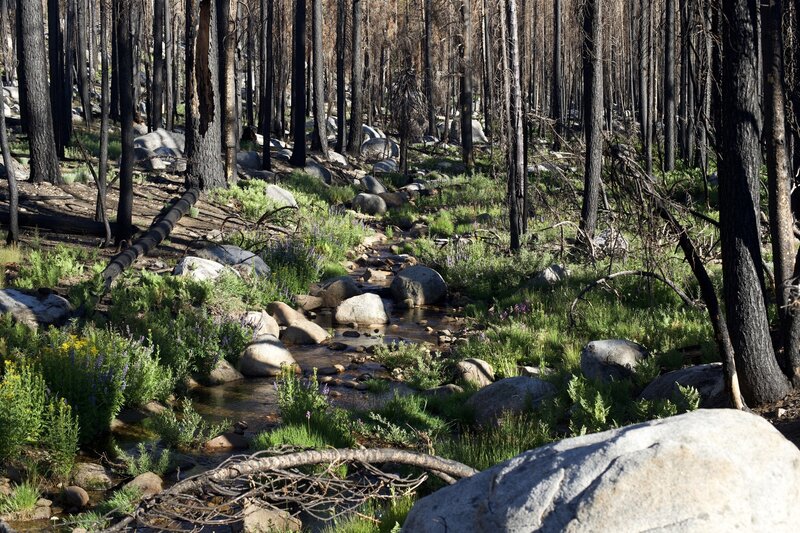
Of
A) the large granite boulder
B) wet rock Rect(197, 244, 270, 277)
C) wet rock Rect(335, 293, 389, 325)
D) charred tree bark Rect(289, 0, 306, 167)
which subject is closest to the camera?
the large granite boulder

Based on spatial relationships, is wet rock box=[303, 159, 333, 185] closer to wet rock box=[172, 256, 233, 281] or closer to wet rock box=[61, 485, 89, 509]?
wet rock box=[172, 256, 233, 281]

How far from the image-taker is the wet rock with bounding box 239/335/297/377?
888 cm

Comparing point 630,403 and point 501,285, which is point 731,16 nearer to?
point 630,403

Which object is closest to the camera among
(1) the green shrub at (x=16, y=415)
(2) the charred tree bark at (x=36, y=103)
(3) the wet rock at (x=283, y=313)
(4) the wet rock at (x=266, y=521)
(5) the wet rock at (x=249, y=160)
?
(4) the wet rock at (x=266, y=521)

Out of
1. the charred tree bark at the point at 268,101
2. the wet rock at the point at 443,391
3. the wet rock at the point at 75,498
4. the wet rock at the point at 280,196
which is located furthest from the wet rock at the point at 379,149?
the wet rock at the point at 75,498

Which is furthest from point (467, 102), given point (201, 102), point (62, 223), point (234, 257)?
point (62, 223)

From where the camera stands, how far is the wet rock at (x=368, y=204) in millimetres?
19703

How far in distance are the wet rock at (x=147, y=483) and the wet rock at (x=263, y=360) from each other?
310 cm

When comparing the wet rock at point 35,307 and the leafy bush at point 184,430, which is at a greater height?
the wet rock at point 35,307

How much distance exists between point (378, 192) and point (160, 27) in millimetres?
10072

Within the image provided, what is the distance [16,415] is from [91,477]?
0.73 metres

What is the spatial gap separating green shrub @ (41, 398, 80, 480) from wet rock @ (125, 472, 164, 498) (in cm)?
57

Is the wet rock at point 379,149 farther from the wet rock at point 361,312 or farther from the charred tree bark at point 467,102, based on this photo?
the wet rock at point 361,312

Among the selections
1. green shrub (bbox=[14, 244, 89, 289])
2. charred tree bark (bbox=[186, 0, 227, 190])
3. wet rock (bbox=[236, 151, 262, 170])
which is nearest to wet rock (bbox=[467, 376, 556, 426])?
green shrub (bbox=[14, 244, 89, 289])
